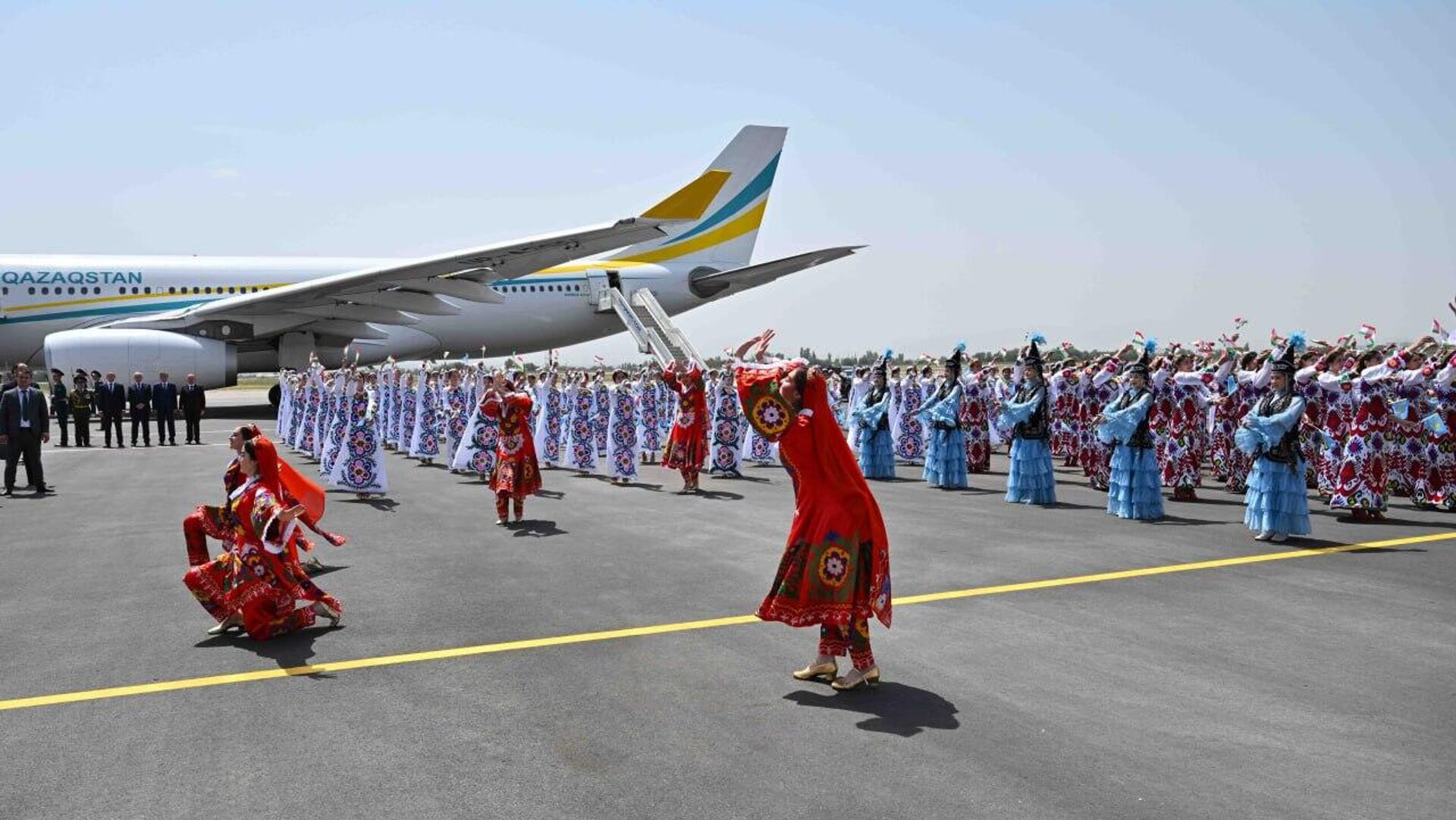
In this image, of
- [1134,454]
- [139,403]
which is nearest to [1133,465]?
[1134,454]

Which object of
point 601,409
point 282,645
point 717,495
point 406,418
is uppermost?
point 601,409

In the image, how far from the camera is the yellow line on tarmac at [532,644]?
18.2 feet

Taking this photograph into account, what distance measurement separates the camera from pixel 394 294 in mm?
→ 26109

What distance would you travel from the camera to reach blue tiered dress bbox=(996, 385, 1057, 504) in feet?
43.8

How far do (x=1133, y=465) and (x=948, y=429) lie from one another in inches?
154

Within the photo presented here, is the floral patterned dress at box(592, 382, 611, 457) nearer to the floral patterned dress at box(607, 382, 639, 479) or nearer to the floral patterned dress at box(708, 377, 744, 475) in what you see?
the floral patterned dress at box(607, 382, 639, 479)

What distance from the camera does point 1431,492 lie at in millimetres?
12914

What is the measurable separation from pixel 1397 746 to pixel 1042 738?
5.00ft

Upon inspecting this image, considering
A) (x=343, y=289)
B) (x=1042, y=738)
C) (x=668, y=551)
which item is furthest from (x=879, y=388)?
(x=343, y=289)

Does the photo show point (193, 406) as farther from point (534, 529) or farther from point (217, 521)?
point (217, 521)

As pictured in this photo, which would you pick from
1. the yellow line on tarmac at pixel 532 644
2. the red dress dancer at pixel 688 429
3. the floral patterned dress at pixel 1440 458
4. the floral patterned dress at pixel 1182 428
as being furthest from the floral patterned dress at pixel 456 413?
the floral patterned dress at pixel 1440 458

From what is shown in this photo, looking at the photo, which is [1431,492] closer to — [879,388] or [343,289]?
[879,388]

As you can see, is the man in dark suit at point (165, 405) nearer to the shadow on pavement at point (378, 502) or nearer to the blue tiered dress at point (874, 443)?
the shadow on pavement at point (378, 502)

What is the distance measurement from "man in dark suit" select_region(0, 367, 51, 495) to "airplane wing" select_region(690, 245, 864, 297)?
2005 centimetres
